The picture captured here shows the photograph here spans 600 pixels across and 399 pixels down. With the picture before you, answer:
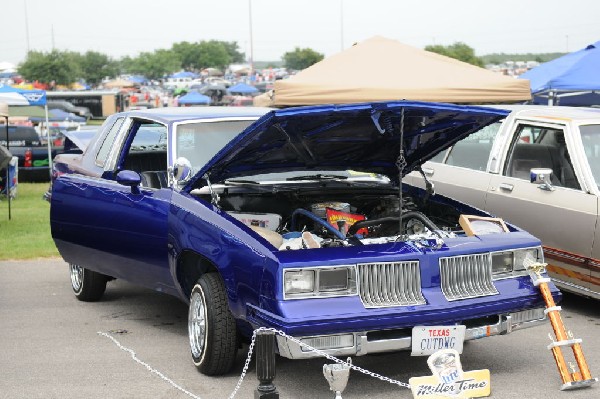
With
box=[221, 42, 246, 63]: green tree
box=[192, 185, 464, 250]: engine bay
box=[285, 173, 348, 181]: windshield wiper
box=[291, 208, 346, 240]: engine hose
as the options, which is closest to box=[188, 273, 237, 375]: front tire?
box=[192, 185, 464, 250]: engine bay

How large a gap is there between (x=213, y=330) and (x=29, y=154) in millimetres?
16205

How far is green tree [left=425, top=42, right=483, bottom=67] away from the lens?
65.5 m

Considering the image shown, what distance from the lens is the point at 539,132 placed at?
28.7 ft

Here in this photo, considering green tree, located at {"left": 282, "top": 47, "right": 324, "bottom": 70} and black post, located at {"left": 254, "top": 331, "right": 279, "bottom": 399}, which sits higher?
green tree, located at {"left": 282, "top": 47, "right": 324, "bottom": 70}

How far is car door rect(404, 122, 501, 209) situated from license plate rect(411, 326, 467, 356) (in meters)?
3.39

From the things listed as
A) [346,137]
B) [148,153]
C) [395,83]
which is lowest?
[148,153]

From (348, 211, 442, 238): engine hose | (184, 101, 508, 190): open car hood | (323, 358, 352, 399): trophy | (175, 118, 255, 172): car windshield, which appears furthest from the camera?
(175, 118, 255, 172): car windshield

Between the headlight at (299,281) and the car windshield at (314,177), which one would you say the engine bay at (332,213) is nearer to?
the car windshield at (314,177)

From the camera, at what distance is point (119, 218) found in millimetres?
7266

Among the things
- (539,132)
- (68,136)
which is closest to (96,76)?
(68,136)

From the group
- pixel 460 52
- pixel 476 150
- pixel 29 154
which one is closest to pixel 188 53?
pixel 460 52

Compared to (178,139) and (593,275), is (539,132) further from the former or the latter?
(178,139)

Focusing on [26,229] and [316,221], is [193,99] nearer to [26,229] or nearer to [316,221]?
[26,229]

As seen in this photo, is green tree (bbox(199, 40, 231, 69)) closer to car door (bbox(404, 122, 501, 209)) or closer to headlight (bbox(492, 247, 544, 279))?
car door (bbox(404, 122, 501, 209))
